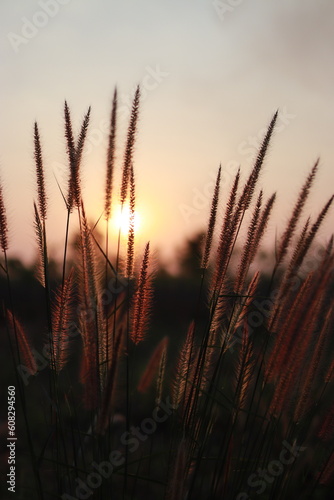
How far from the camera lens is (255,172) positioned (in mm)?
2738

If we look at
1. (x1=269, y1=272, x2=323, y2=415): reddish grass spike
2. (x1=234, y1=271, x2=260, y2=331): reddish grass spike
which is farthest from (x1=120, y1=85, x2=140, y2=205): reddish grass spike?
(x1=269, y1=272, x2=323, y2=415): reddish grass spike

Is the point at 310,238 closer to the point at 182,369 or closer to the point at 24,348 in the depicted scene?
the point at 182,369

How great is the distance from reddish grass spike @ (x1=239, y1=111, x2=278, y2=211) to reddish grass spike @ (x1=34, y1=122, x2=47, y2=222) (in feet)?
2.91

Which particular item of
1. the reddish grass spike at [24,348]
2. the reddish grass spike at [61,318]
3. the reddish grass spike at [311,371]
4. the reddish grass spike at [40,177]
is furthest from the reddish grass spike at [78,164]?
the reddish grass spike at [311,371]

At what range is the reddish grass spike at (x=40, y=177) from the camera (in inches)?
104

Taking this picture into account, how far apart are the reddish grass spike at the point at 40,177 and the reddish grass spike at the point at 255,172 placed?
887 mm

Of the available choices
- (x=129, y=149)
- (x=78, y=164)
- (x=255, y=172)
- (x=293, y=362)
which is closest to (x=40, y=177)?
(x=78, y=164)

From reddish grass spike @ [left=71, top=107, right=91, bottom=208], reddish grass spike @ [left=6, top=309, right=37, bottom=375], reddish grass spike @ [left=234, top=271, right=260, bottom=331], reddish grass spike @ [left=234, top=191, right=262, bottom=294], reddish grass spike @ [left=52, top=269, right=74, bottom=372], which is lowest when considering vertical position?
reddish grass spike @ [left=6, top=309, right=37, bottom=375]

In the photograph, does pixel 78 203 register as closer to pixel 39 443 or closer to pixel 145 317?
pixel 145 317

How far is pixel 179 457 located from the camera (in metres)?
2.18

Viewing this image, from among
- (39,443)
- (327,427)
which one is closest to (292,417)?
(327,427)

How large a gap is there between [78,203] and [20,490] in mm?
2594

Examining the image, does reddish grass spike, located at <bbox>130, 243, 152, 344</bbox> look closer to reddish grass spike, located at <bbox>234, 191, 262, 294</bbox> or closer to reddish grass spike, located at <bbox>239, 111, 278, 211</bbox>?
reddish grass spike, located at <bbox>234, 191, 262, 294</bbox>

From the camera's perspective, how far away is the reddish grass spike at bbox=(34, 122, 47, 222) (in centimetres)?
264
